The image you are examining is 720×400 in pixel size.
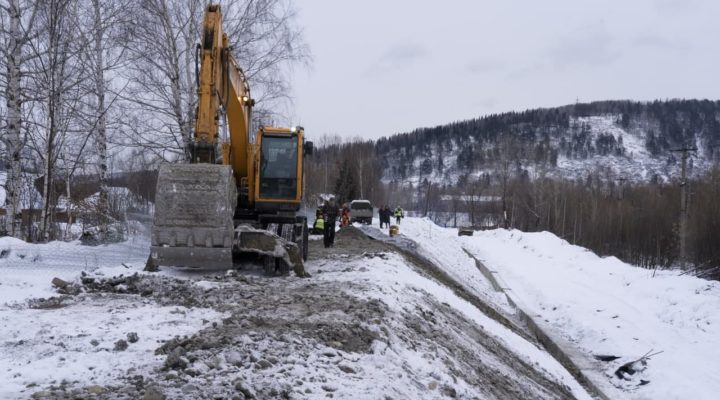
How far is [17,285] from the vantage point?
7.09 metres

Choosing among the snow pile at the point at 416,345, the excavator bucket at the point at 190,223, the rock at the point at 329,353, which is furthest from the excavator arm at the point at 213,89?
the rock at the point at 329,353

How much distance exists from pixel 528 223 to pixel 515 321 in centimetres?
5750

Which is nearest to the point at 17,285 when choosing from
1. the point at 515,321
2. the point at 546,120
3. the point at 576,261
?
the point at 515,321

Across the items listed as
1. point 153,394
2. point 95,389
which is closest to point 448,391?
point 153,394

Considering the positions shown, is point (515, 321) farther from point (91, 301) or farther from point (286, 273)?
point (91, 301)

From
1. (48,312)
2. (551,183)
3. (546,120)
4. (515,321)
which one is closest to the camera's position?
(48,312)

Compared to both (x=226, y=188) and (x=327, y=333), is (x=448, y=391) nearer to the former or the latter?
(x=327, y=333)

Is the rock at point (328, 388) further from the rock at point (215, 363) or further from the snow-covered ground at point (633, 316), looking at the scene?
the snow-covered ground at point (633, 316)

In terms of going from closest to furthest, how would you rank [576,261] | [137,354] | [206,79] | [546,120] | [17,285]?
1. [137,354]
2. [17,285]
3. [206,79]
4. [576,261]
5. [546,120]

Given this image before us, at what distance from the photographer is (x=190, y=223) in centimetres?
841

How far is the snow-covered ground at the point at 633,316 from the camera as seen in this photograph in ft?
33.7

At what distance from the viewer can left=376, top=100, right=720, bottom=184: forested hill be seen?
152 meters

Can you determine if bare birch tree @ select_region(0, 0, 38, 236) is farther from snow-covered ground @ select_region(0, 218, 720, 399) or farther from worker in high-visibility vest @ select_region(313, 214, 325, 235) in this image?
worker in high-visibility vest @ select_region(313, 214, 325, 235)

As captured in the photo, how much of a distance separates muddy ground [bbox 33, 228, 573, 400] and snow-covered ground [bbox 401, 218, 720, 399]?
2825 millimetres
